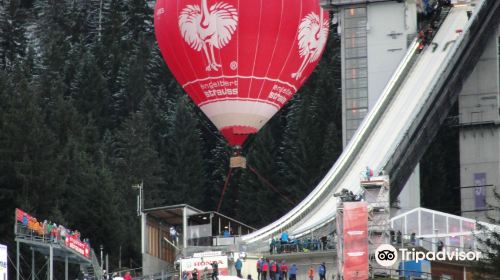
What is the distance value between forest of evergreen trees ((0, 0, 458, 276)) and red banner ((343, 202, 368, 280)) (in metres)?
27.7

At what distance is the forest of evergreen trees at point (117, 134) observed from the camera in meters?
73.9

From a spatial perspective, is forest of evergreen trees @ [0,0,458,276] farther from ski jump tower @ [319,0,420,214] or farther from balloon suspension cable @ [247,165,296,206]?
ski jump tower @ [319,0,420,214]

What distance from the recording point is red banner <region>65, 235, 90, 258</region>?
53.5 meters

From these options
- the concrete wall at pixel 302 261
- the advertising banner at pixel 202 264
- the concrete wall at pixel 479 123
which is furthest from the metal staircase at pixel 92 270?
the concrete wall at pixel 479 123

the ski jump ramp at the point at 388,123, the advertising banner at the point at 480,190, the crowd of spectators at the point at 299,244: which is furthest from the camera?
the advertising banner at the point at 480,190

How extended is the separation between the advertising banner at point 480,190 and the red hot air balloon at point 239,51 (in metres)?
14.8

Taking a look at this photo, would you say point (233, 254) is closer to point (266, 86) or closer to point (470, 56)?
point (266, 86)

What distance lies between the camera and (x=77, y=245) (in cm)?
5416

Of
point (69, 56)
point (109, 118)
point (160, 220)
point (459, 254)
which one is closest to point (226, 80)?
point (160, 220)

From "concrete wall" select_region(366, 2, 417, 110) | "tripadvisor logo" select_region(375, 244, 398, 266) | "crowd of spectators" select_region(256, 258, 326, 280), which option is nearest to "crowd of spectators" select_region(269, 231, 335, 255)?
"crowd of spectators" select_region(256, 258, 326, 280)

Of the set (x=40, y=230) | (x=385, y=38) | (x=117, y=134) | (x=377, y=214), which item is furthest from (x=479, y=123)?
(x=117, y=134)

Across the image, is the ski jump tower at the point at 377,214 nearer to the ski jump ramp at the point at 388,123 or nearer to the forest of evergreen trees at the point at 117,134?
the ski jump ramp at the point at 388,123

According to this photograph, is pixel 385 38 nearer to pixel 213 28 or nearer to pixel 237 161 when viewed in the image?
pixel 213 28

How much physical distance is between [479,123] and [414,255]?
2486cm
